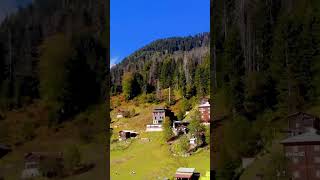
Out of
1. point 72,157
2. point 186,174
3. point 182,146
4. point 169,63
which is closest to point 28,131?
point 72,157

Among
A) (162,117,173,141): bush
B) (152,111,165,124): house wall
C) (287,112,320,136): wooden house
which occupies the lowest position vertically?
(162,117,173,141): bush

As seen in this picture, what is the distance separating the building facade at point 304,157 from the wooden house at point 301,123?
11 centimetres

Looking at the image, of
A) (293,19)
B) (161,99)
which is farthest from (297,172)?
(161,99)

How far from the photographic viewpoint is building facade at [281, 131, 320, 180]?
659 centimetres

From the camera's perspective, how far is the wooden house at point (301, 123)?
6.82m

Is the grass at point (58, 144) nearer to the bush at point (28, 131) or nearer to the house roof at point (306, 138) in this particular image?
the bush at point (28, 131)

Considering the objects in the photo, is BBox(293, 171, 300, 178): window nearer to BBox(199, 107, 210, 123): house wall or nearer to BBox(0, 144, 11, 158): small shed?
BBox(0, 144, 11, 158): small shed

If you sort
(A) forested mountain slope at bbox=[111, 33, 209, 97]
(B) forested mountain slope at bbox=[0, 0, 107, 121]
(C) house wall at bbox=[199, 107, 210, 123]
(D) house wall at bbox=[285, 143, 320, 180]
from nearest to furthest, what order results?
(D) house wall at bbox=[285, 143, 320, 180]
(B) forested mountain slope at bbox=[0, 0, 107, 121]
(C) house wall at bbox=[199, 107, 210, 123]
(A) forested mountain slope at bbox=[111, 33, 209, 97]

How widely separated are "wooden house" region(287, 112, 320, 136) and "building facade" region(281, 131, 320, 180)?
0.11m

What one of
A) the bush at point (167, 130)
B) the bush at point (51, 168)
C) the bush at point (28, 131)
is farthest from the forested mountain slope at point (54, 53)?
the bush at point (167, 130)

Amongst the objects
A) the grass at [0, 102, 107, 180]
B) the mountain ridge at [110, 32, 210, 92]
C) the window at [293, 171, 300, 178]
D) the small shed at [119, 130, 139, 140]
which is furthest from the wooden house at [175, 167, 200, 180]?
the window at [293, 171, 300, 178]

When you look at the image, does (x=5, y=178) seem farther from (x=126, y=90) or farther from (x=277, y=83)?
(x=126, y=90)

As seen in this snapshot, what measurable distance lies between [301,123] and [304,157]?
59 cm

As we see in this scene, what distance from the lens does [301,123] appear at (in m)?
7.02
